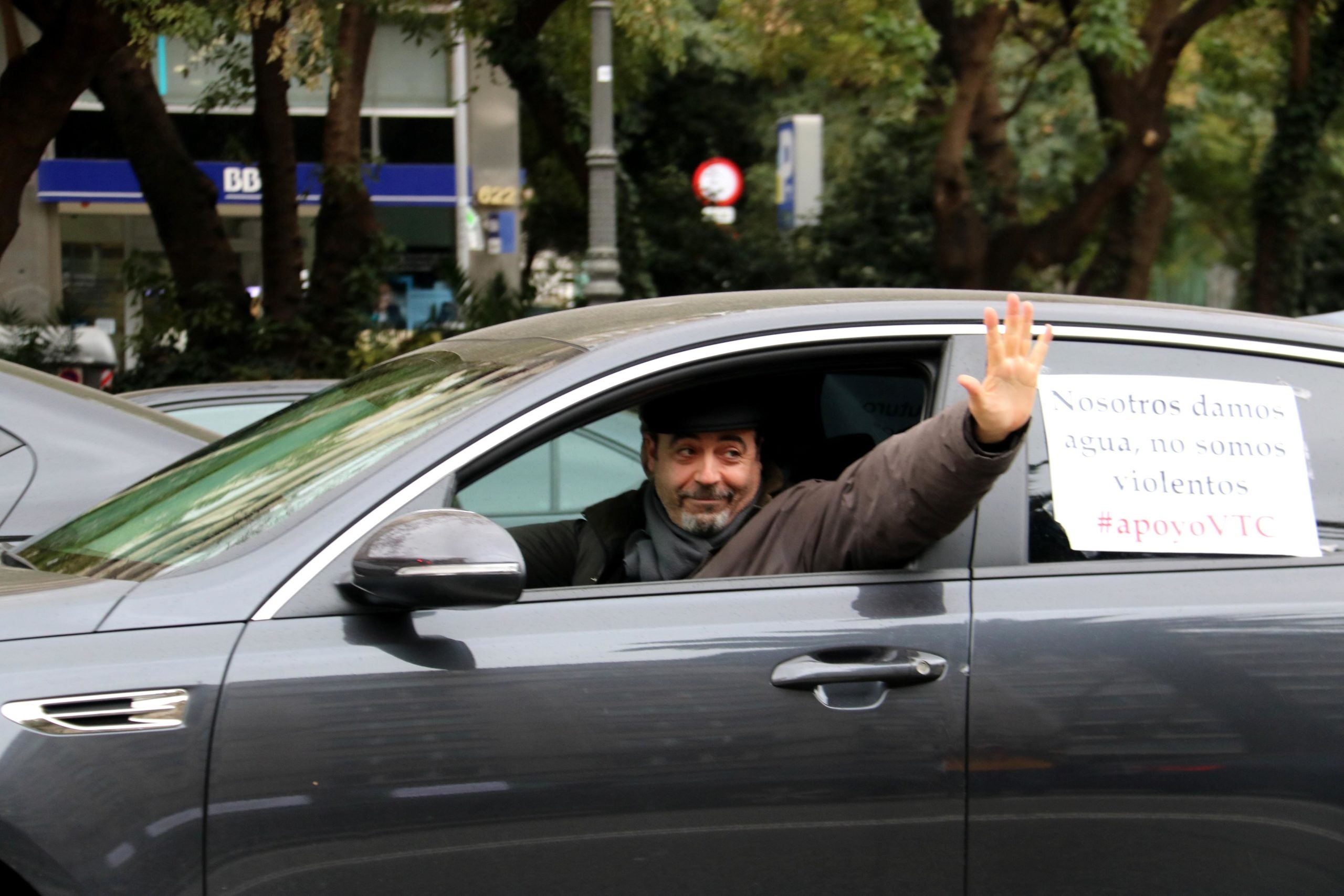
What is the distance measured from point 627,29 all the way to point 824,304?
9.21m

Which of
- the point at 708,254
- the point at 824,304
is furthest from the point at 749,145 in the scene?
the point at 824,304

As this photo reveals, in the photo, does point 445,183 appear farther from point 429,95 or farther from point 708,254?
point 708,254

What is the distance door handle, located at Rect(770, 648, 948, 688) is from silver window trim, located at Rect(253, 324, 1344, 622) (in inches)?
22.6

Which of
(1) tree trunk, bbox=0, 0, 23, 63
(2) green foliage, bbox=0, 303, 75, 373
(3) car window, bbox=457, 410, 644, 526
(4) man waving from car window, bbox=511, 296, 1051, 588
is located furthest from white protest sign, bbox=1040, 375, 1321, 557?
(2) green foliage, bbox=0, 303, 75, 373

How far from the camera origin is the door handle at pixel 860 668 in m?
2.49

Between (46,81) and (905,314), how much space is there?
8.23 metres

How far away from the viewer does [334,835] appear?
2.36 m

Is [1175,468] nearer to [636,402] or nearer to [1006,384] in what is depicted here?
[1006,384]

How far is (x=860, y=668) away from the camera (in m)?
2.51

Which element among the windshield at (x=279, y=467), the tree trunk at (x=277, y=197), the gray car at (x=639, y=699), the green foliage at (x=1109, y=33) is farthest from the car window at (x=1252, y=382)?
the green foliage at (x=1109, y=33)

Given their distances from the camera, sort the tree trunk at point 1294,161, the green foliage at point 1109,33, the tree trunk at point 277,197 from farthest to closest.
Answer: the tree trunk at point 1294,161 → the green foliage at point 1109,33 → the tree trunk at point 277,197

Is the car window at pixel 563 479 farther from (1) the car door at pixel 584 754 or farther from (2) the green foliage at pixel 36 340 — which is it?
(2) the green foliage at pixel 36 340

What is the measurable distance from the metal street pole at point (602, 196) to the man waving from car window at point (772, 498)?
30.1 ft

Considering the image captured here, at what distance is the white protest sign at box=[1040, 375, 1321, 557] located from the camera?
274 centimetres
